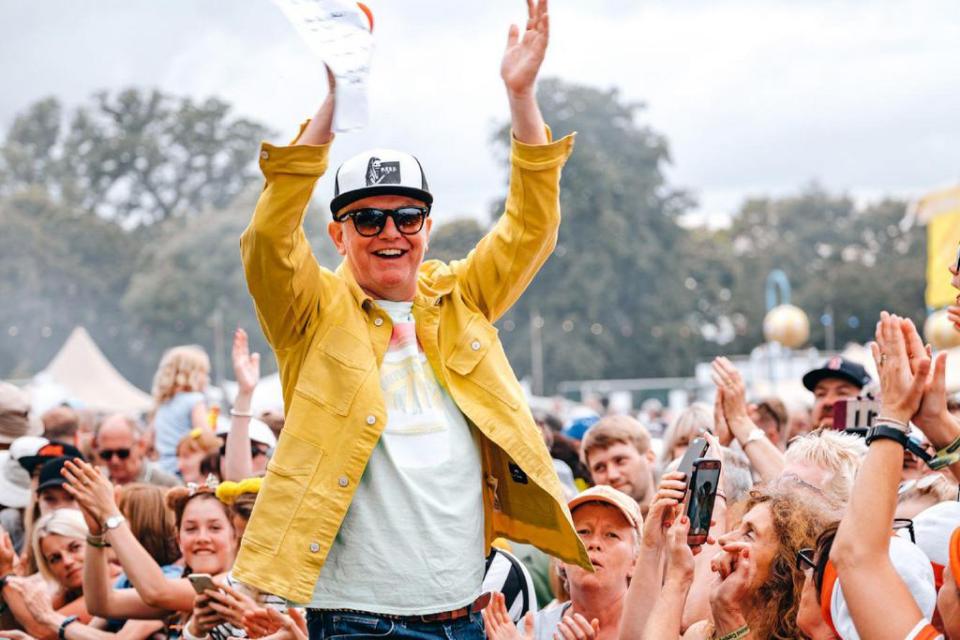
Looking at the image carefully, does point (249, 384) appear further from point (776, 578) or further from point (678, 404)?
point (678, 404)

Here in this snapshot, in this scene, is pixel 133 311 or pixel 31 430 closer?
pixel 31 430

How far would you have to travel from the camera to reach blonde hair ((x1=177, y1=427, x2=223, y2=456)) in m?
7.99

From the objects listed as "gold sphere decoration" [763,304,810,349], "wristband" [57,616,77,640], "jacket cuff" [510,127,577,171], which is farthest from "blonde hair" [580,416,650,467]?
"gold sphere decoration" [763,304,810,349]

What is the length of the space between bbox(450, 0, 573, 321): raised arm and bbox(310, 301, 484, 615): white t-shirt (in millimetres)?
378

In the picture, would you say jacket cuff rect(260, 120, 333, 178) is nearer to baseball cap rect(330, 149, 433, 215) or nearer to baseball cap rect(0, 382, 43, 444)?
A: baseball cap rect(330, 149, 433, 215)

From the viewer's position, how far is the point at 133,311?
212 feet

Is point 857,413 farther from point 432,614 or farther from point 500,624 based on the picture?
point 432,614

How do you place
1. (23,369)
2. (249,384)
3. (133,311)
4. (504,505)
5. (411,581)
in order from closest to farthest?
(411,581), (504,505), (249,384), (23,369), (133,311)

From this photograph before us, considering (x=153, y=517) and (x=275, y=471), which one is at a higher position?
(x=275, y=471)

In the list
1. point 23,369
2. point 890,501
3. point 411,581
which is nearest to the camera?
point 890,501

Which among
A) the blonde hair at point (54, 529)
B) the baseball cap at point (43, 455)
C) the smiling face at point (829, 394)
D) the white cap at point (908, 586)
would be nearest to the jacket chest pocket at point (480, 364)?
the white cap at point (908, 586)

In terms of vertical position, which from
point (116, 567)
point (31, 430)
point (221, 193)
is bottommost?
point (116, 567)

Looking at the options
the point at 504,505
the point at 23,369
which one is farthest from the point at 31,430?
the point at 23,369

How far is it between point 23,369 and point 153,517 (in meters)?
55.7
